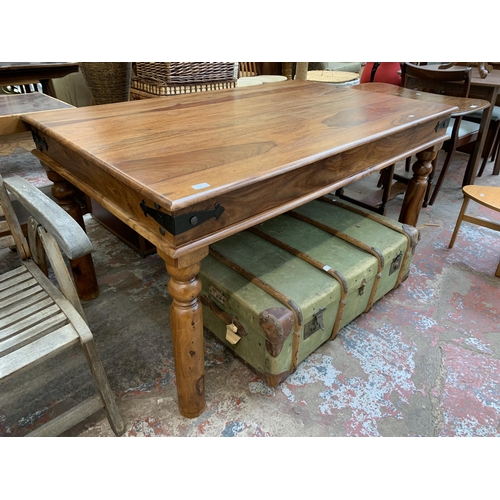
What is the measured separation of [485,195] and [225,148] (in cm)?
181

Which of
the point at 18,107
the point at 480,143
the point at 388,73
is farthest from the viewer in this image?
the point at 388,73

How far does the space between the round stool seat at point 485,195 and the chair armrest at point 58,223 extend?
2172 millimetres

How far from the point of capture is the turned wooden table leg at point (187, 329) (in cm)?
112

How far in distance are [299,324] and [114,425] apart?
74 centimetres

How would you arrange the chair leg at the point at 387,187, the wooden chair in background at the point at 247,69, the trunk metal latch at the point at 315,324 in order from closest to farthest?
1. the trunk metal latch at the point at 315,324
2. the chair leg at the point at 387,187
3. the wooden chair in background at the point at 247,69

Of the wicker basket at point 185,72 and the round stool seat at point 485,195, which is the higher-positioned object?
the wicker basket at point 185,72

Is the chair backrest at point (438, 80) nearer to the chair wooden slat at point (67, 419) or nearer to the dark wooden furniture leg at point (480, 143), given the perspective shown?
the dark wooden furniture leg at point (480, 143)

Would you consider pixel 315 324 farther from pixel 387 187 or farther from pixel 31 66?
pixel 31 66

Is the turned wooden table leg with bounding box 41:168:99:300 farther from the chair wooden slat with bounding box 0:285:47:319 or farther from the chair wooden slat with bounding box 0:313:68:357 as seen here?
the chair wooden slat with bounding box 0:313:68:357

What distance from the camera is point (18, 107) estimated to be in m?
1.82

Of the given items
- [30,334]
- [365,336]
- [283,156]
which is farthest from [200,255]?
[365,336]

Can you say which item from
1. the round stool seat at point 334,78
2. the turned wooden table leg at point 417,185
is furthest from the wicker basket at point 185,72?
the turned wooden table leg at point 417,185

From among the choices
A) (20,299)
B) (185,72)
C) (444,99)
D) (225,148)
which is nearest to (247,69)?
(185,72)
